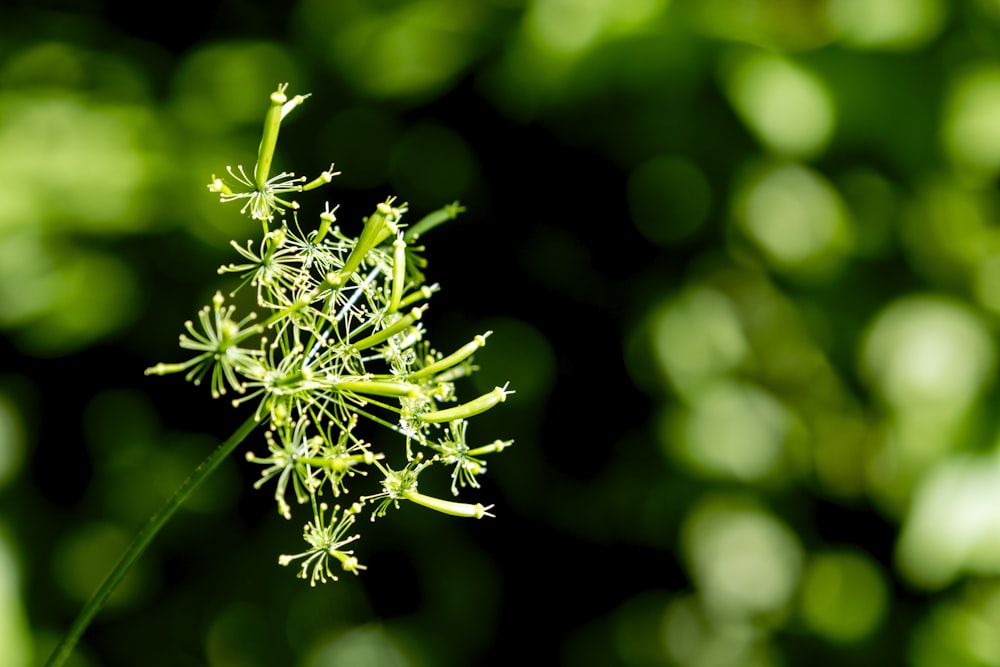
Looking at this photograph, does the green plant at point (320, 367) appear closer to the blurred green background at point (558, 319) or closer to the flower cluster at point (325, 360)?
the flower cluster at point (325, 360)

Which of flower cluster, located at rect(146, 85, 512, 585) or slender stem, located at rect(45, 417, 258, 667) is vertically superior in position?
flower cluster, located at rect(146, 85, 512, 585)

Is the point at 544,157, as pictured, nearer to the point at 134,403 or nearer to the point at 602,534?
the point at 602,534

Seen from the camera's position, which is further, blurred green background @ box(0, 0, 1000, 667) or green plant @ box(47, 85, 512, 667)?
blurred green background @ box(0, 0, 1000, 667)

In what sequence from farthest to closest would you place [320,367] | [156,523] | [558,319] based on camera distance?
[558,319]
[320,367]
[156,523]

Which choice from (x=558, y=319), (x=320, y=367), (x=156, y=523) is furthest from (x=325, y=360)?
(x=558, y=319)

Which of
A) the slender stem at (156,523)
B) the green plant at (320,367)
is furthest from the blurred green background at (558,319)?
the slender stem at (156,523)

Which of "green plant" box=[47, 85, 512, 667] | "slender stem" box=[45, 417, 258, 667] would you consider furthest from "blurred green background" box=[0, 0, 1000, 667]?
"slender stem" box=[45, 417, 258, 667]

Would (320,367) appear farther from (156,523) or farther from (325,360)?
(156,523)

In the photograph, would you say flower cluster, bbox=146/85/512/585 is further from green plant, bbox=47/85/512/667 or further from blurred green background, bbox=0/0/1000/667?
blurred green background, bbox=0/0/1000/667

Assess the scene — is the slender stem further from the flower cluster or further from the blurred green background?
the blurred green background
